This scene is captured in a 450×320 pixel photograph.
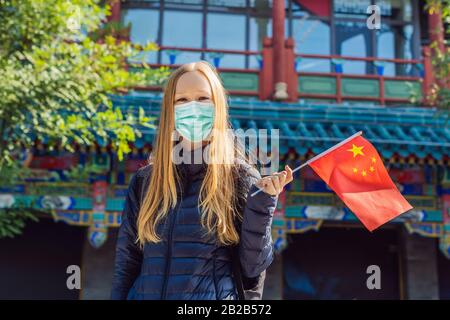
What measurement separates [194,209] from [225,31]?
8923 mm

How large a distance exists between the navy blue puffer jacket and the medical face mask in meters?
0.12

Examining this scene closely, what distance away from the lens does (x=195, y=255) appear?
240 centimetres

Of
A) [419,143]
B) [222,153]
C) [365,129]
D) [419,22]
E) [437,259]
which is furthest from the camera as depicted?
[419,22]

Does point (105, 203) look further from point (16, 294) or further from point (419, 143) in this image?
point (419, 143)

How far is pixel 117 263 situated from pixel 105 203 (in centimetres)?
644

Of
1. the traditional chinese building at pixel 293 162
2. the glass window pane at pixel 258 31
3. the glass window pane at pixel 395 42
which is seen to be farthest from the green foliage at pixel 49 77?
the glass window pane at pixel 395 42

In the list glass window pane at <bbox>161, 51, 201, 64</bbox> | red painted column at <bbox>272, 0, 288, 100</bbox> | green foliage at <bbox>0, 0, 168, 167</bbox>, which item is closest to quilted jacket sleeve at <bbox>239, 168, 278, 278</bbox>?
green foliage at <bbox>0, 0, 168, 167</bbox>

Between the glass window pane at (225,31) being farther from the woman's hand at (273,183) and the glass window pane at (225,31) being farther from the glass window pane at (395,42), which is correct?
the woman's hand at (273,183)

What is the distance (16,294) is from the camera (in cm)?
947

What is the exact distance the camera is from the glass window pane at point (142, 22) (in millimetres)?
10867

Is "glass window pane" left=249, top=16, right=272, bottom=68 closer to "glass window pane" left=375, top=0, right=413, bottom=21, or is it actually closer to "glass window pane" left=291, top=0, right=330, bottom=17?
"glass window pane" left=291, top=0, right=330, bottom=17
